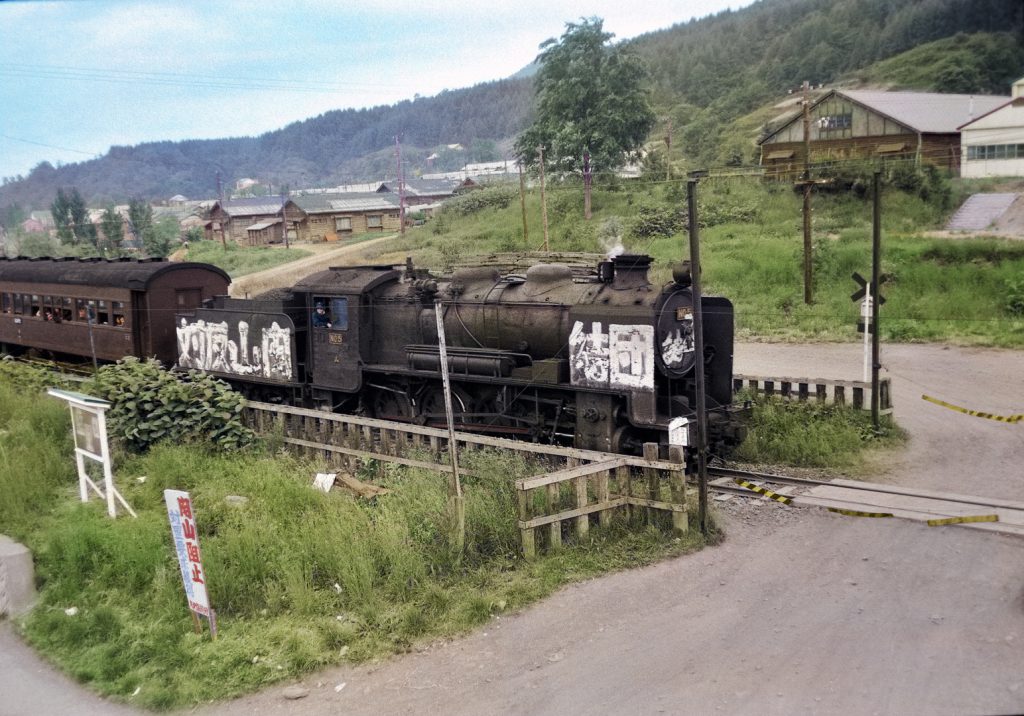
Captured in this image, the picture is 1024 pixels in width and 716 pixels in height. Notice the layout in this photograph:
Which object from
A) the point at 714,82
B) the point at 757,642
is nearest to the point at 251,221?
the point at 714,82

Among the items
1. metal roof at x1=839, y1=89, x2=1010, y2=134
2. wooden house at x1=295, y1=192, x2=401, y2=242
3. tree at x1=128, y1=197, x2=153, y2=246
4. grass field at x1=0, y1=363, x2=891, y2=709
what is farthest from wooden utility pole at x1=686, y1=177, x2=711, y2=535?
wooden house at x1=295, y1=192, x2=401, y2=242

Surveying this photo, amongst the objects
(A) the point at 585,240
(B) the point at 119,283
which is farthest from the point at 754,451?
(A) the point at 585,240

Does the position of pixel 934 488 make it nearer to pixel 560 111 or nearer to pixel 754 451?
pixel 754 451

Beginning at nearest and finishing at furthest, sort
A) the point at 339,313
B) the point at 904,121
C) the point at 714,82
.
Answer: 1. the point at 904,121
2. the point at 339,313
3. the point at 714,82

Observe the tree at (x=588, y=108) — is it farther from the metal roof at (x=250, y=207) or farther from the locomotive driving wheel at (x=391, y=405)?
the metal roof at (x=250, y=207)

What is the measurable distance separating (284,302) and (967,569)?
40.8 ft

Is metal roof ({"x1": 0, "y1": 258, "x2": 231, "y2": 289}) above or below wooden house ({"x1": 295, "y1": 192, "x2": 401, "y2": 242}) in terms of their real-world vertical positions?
below

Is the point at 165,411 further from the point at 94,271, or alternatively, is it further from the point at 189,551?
the point at 94,271

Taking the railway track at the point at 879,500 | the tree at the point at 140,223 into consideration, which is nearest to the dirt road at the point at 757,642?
the railway track at the point at 879,500

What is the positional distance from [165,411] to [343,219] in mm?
39109

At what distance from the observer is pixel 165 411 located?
535 inches

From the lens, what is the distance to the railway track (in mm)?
9430

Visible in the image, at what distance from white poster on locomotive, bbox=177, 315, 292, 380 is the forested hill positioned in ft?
12.4

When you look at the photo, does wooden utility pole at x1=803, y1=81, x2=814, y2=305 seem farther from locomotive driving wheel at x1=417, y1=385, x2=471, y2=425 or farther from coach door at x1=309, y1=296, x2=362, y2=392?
coach door at x1=309, y1=296, x2=362, y2=392
